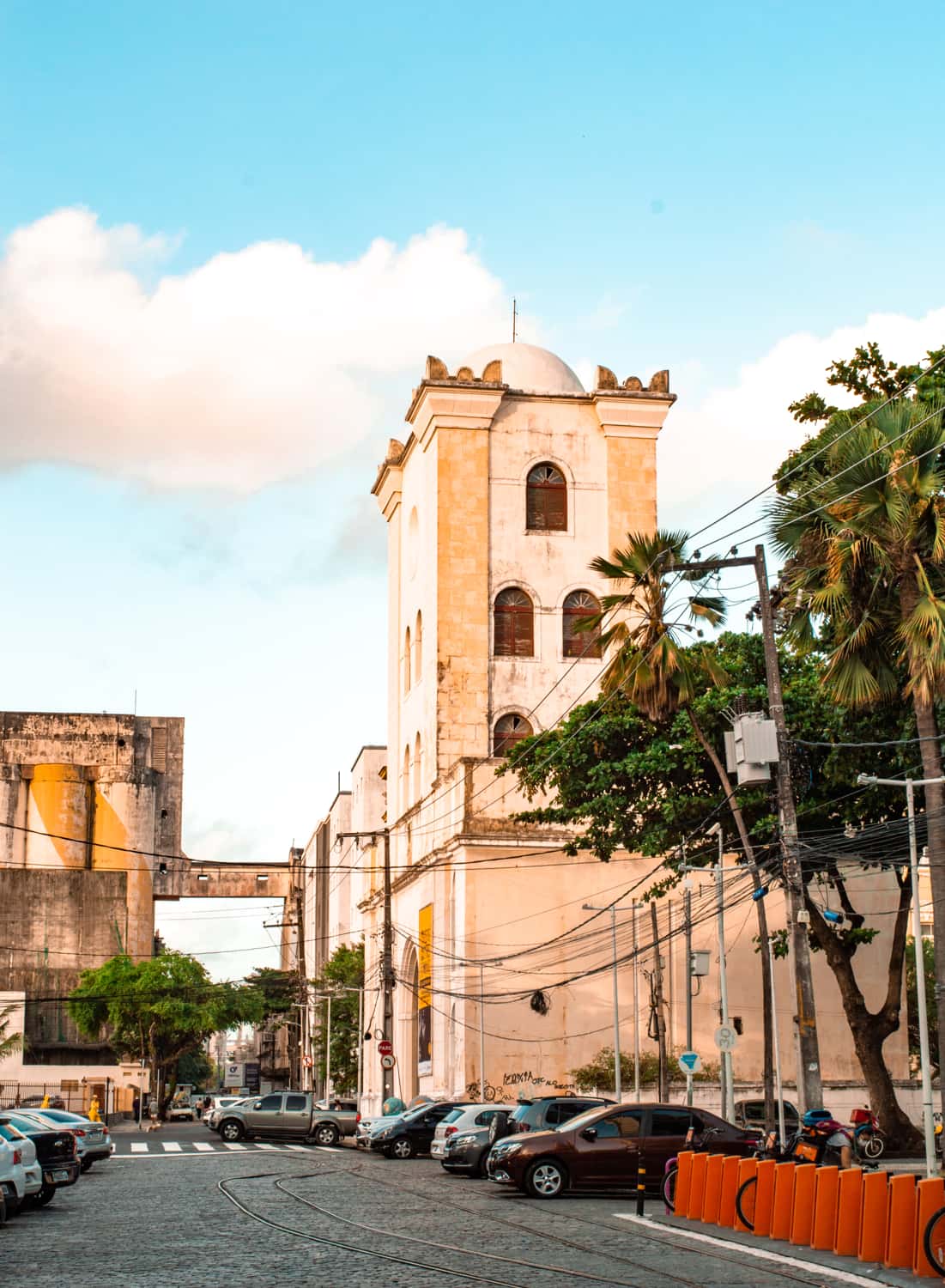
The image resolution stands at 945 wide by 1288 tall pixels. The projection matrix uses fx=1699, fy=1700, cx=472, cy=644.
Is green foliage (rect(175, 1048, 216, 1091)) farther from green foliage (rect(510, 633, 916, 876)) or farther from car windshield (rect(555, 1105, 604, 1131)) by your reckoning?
car windshield (rect(555, 1105, 604, 1131))

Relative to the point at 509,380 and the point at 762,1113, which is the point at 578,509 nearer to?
the point at 509,380

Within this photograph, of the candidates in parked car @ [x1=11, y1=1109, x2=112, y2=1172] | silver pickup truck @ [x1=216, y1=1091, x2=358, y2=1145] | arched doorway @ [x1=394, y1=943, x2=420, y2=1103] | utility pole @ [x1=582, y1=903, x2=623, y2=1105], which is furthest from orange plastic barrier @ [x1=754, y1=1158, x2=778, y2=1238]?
arched doorway @ [x1=394, y1=943, x2=420, y2=1103]

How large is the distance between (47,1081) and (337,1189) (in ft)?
208

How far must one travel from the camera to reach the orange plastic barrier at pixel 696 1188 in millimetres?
21359

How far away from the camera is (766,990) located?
36344 millimetres

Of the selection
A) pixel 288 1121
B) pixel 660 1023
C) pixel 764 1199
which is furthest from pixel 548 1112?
pixel 288 1121

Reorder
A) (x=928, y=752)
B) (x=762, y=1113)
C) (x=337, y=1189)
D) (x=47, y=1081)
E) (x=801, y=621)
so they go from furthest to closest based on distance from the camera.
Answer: (x=47, y=1081) < (x=762, y=1113) < (x=801, y=621) < (x=337, y=1189) < (x=928, y=752)

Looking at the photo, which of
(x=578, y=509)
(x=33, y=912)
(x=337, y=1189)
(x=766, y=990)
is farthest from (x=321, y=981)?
(x=337, y=1189)

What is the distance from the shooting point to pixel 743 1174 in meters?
→ 20.3

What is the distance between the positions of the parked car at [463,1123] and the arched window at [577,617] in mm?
29113

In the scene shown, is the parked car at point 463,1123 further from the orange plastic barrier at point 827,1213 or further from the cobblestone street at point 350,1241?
the orange plastic barrier at point 827,1213

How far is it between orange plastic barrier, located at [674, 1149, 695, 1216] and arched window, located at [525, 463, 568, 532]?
41.5 metres

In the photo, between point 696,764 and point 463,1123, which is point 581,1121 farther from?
point 696,764

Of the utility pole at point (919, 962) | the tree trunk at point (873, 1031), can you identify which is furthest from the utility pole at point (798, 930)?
the tree trunk at point (873, 1031)
